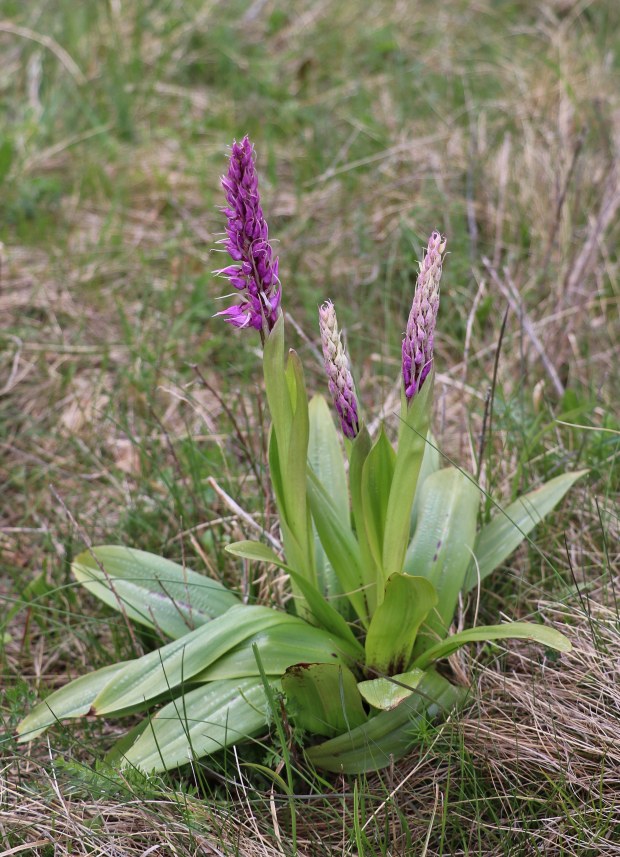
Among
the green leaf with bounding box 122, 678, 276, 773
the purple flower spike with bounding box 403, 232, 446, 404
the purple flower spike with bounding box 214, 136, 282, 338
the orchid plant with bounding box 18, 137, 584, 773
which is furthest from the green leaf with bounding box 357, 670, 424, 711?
the purple flower spike with bounding box 214, 136, 282, 338

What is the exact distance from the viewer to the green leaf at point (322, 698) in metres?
1.83

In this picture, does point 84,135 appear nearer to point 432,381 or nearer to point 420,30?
point 420,30

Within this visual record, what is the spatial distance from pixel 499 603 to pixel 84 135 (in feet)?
11.5

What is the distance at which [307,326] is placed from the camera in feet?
12.0

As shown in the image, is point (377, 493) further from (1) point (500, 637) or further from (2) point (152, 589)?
(2) point (152, 589)

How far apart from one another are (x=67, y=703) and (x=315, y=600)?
0.62 meters

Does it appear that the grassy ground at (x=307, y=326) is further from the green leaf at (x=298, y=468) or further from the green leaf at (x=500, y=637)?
the green leaf at (x=298, y=468)

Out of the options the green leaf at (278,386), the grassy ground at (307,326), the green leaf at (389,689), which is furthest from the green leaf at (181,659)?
the green leaf at (278,386)

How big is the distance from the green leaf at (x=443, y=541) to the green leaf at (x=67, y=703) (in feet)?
2.35

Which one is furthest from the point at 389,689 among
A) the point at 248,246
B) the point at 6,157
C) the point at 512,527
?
the point at 6,157

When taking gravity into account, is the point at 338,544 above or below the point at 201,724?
above

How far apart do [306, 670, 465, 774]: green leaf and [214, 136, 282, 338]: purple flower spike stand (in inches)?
34.3

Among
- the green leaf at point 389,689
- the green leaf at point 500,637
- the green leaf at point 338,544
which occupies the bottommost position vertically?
the green leaf at point 389,689

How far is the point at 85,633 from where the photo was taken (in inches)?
95.6
